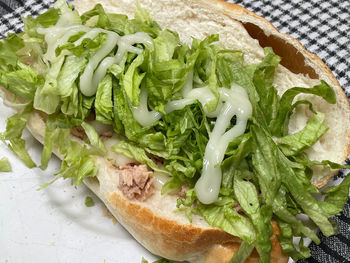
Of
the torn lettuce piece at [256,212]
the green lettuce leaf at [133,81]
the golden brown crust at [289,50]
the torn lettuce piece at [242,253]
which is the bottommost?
the torn lettuce piece at [242,253]

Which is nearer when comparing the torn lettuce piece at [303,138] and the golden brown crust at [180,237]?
the golden brown crust at [180,237]

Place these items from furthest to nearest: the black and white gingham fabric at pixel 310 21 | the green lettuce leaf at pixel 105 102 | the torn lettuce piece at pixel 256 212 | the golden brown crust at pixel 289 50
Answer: the black and white gingham fabric at pixel 310 21
the golden brown crust at pixel 289 50
the green lettuce leaf at pixel 105 102
the torn lettuce piece at pixel 256 212

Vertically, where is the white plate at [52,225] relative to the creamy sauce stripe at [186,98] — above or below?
below

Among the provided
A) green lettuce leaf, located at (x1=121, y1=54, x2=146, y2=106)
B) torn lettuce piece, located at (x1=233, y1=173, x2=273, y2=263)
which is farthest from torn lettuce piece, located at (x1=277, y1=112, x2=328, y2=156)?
green lettuce leaf, located at (x1=121, y1=54, x2=146, y2=106)

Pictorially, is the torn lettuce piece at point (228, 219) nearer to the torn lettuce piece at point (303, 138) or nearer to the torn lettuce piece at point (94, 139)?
the torn lettuce piece at point (303, 138)

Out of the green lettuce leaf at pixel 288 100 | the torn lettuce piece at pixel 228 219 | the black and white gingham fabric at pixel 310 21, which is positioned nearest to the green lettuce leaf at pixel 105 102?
the torn lettuce piece at pixel 228 219

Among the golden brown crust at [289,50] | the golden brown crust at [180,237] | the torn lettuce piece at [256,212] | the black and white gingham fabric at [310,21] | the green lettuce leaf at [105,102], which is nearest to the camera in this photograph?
the torn lettuce piece at [256,212]

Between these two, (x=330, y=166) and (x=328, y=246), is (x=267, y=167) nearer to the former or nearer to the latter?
(x=330, y=166)
